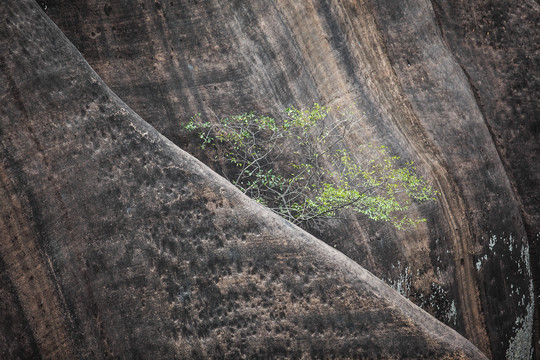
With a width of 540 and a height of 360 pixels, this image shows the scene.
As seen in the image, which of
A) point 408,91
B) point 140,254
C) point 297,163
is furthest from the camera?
point 408,91

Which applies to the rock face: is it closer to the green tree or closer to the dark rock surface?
the green tree

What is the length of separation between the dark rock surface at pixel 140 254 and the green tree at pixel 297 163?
6.91 ft

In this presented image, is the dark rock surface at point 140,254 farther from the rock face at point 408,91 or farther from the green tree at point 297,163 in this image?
the rock face at point 408,91

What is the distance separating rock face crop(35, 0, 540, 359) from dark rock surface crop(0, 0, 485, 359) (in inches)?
88.2

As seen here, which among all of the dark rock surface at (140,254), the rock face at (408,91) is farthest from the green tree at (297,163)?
the dark rock surface at (140,254)

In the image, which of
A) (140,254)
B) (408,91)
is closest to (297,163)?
(408,91)

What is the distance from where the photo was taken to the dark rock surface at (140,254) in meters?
4.29

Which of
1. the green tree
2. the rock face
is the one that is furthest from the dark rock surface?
the rock face

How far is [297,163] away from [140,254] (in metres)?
3.33

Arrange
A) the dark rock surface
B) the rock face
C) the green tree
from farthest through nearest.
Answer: the rock face < the green tree < the dark rock surface

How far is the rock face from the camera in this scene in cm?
686

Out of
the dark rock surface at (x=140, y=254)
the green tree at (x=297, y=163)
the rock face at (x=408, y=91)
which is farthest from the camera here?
the rock face at (x=408, y=91)

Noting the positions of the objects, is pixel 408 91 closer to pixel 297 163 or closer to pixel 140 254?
pixel 297 163

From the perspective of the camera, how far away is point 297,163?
7.17 meters
